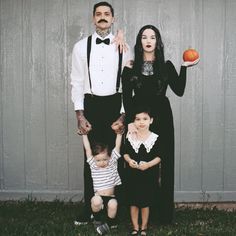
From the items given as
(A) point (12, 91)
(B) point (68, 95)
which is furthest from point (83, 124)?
(A) point (12, 91)

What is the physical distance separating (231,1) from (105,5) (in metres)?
1.81

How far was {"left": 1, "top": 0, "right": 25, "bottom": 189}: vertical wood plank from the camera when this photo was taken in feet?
21.0

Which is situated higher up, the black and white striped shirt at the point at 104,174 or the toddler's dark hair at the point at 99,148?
the toddler's dark hair at the point at 99,148

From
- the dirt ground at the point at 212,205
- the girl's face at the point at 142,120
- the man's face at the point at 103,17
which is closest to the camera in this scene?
the girl's face at the point at 142,120

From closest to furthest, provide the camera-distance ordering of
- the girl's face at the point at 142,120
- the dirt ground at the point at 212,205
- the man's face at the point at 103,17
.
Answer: the girl's face at the point at 142,120, the man's face at the point at 103,17, the dirt ground at the point at 212,205

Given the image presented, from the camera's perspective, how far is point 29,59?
6.42 m

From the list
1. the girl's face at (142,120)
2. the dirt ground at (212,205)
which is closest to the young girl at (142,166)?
the girl's face at (142,120)

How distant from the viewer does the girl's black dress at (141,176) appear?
4961mm

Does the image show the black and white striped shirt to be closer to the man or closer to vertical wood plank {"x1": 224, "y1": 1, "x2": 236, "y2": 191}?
A: the man

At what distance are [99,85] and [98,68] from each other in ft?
0.47

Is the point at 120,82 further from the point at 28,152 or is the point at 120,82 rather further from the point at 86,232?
the point at 28,152

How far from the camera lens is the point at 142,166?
4.95 m

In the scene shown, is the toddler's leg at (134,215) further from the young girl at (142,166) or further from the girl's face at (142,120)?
the girl's face at (142,120)

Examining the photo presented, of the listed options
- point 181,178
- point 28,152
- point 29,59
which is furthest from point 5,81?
point 181,178
